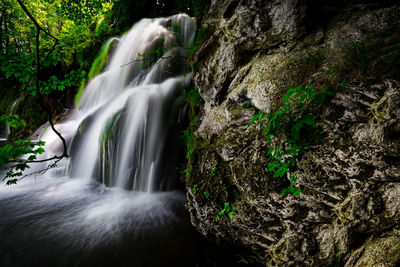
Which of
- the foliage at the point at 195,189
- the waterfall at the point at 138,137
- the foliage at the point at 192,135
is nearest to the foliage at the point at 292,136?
the foliage at the point at 195,189

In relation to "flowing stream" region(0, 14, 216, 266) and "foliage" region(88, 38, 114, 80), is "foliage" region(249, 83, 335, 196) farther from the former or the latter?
"foliage" region(88, 38, 114, 80)

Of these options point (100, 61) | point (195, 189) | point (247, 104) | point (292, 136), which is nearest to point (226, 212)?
point (195, 189)

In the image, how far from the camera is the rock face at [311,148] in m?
1.55

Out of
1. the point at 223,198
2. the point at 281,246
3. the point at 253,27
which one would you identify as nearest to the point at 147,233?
the point at 223,198

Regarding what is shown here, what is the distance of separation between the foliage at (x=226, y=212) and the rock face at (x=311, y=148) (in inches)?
0.7

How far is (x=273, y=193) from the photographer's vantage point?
6.77ft

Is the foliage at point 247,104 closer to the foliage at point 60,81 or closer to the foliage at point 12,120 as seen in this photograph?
the foliage at point 60,81

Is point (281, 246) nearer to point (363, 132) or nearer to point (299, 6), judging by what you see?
point (363, 132)

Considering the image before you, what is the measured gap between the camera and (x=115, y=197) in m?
4.62

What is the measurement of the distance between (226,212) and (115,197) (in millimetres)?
3389

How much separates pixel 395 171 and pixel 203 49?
308 cm

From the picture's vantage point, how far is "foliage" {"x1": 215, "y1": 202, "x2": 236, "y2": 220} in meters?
2.39

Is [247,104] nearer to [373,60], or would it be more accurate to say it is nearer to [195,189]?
[373,60]

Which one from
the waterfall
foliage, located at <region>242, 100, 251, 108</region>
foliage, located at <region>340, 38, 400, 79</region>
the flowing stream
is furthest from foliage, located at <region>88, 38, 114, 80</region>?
foliage, located at <region>340, 38, 400, 79</region>
